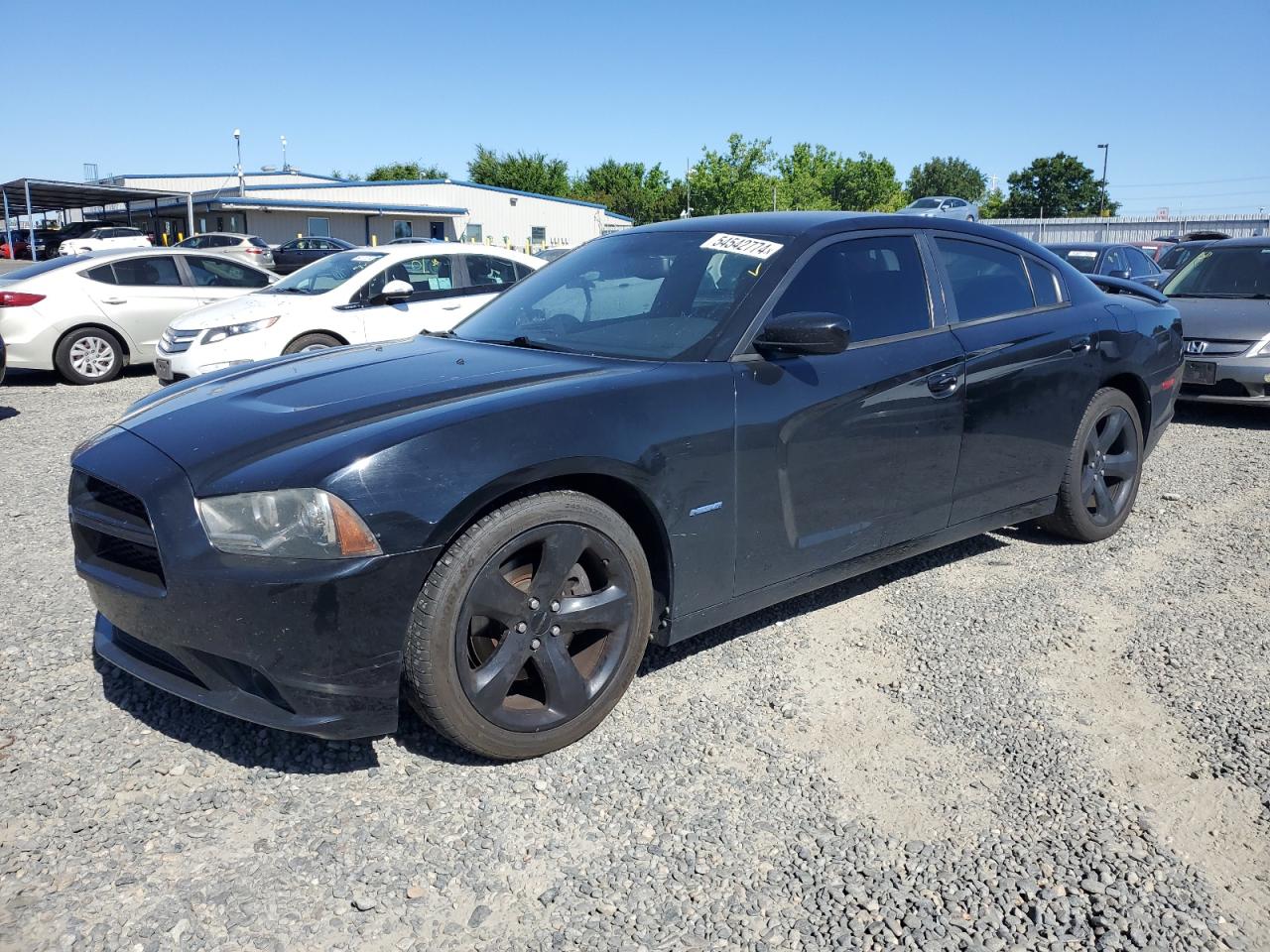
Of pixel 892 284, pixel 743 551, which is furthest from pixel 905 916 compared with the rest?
pixel 892 284

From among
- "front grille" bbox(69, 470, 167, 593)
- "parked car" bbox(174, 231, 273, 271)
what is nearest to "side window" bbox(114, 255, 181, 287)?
"front grille" bbox(69, 470, 167, 593)

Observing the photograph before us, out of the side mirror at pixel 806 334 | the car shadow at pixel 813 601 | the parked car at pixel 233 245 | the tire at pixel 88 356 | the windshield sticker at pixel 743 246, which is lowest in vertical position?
the car shadow at pixel 813 601

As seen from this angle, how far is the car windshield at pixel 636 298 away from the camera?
3.54 meters

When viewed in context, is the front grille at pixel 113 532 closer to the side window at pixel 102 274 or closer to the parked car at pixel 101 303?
the parked car at pixel 101 303

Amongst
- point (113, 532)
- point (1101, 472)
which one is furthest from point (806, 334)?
point (1101, 472)

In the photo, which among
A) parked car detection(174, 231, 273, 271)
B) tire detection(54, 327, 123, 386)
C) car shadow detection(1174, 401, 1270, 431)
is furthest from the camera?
parked car detection(174, 231, 273, 271)

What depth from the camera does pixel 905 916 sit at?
7.57ft

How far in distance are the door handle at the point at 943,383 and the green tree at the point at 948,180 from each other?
395ft

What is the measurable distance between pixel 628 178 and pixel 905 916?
88.3m

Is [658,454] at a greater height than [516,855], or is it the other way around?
[658,454]

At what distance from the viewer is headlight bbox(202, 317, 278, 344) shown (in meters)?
9.02

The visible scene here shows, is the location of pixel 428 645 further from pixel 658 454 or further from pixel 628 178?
pixel 628 178

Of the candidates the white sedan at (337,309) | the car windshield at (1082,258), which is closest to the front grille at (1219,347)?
the car windshield at (1082,258)

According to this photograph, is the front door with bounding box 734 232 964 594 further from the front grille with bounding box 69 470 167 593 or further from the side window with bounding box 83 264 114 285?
the side window with bounding box 83 264 114 285
